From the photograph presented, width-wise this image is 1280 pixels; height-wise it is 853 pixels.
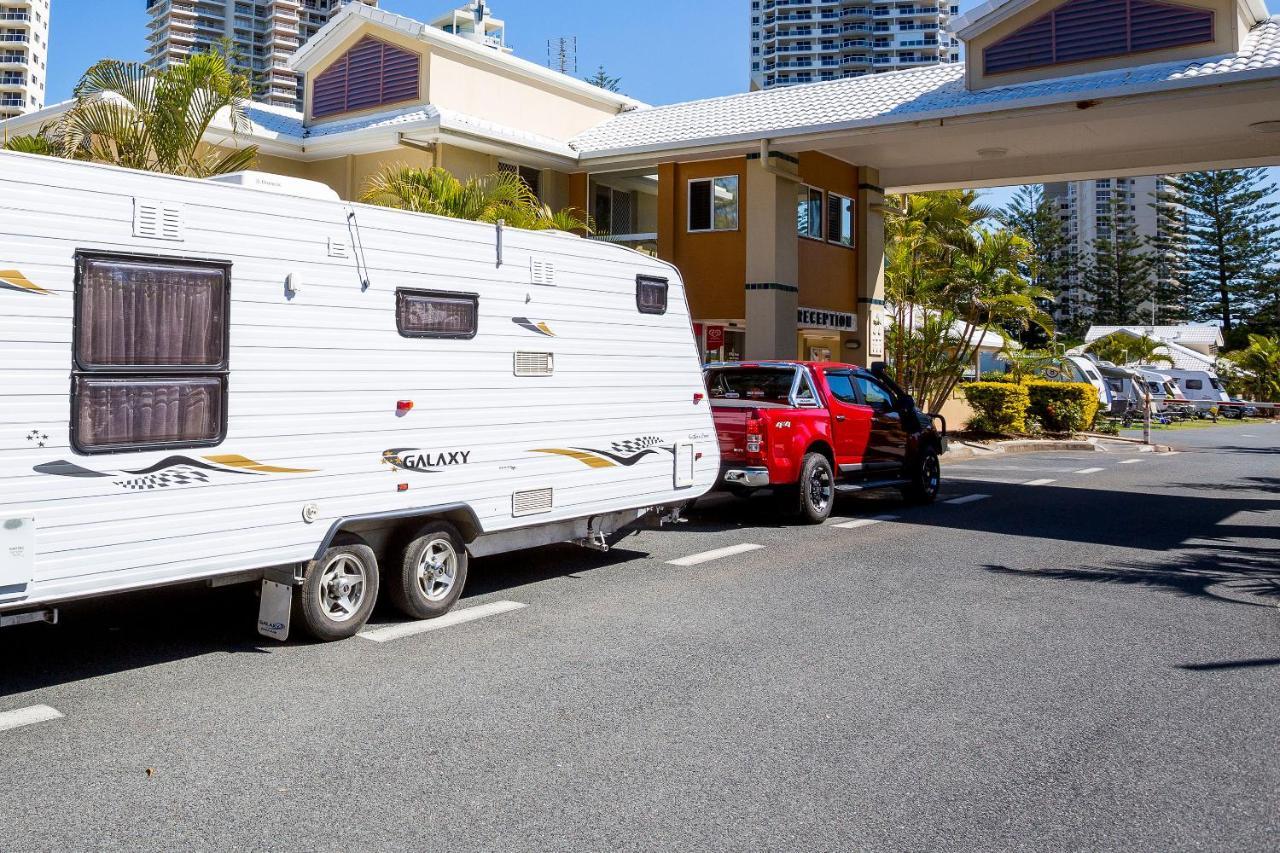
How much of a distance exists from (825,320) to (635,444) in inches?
582

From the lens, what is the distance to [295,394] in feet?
20.7

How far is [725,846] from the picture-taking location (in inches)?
155

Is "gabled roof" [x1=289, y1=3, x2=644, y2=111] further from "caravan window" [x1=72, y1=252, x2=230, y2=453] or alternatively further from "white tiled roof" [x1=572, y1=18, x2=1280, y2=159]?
"caravan window" [x1=72, y1=252, x2=230, y2=453]

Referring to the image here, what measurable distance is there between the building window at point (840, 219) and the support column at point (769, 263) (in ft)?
7.10

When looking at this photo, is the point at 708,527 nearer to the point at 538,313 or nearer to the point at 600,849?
the point at 538,313

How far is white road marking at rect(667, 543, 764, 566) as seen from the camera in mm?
9570

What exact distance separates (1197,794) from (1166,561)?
235 inches

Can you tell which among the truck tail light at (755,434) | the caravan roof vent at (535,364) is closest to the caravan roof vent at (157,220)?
the caravan roof vent at (535,364)

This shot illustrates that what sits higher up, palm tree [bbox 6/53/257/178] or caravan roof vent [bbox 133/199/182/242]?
palm tree [bbox 6/53/257/178]

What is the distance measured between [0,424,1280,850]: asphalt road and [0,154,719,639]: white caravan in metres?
0.64

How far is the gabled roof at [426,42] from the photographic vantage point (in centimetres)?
2112

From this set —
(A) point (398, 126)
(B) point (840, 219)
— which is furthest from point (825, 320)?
(A) point (398, 126)

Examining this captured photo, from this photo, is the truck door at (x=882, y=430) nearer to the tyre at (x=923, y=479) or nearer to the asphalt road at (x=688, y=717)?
the tyre at (x=923, y=479)

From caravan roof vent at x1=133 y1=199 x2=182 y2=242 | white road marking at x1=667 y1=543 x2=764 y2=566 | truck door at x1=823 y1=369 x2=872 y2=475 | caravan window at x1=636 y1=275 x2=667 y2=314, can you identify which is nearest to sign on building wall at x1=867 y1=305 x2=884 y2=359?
truck door at x1=823 y1=369 x2=872 y2=475
